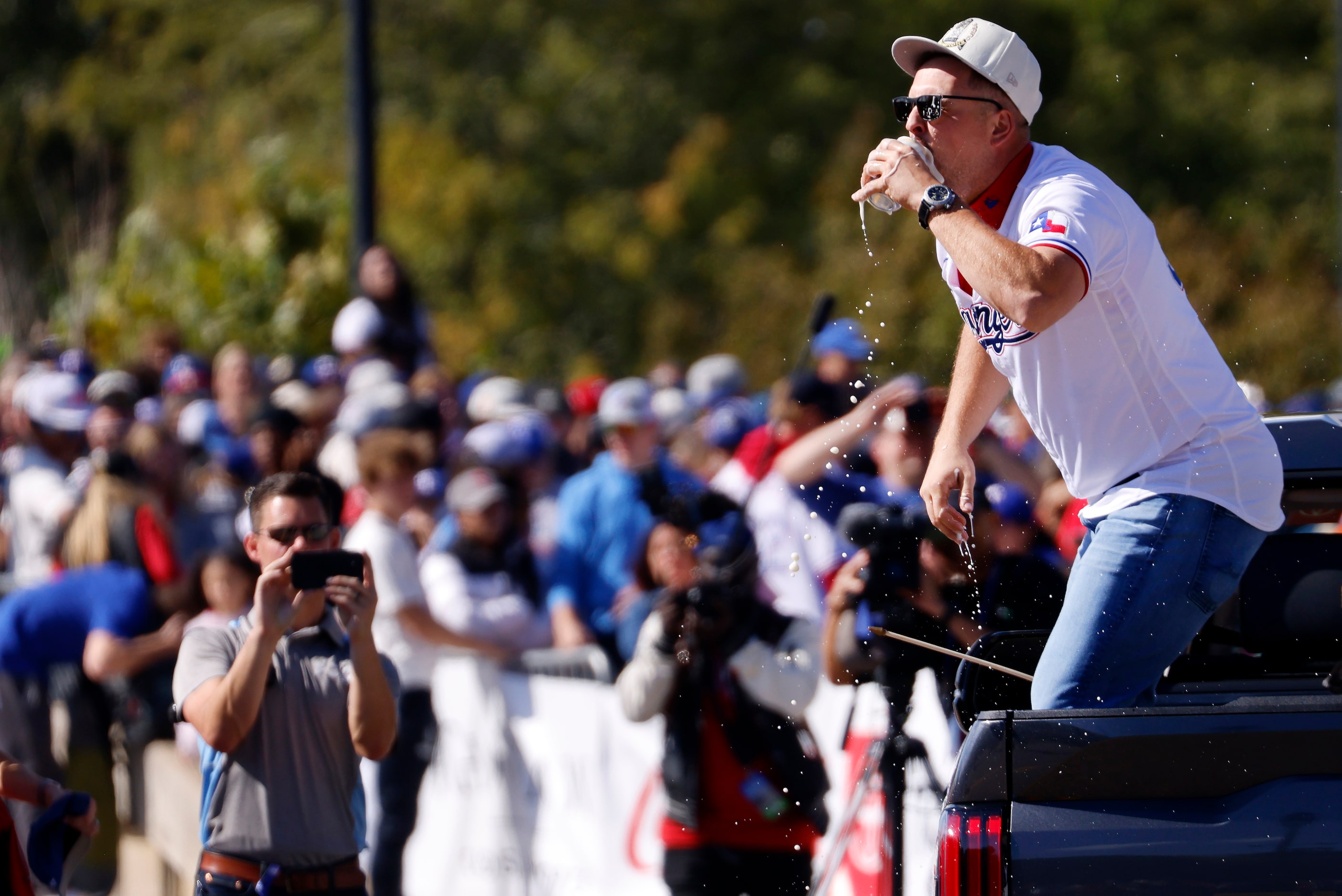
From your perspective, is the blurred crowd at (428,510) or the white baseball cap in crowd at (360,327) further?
the white baseball cap in crowd at (360,327)

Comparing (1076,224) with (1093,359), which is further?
(1093,359)

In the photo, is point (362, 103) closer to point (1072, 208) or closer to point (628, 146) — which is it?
point (1072, 208)

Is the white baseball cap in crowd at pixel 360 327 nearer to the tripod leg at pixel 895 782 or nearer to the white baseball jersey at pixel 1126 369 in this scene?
the tripod leg at pixel 895 782

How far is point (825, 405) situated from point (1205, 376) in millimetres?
3155

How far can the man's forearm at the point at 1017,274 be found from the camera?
3240 millimetres

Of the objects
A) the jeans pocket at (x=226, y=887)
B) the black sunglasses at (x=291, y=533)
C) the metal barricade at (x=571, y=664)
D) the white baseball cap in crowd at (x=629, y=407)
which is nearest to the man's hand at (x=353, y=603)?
the black sunglasses at (x=291, y=533)

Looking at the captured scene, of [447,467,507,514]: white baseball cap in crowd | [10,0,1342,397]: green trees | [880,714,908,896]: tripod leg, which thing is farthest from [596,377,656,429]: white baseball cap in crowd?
[10,0,1342,397]: green trees

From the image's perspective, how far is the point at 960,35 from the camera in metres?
3.60

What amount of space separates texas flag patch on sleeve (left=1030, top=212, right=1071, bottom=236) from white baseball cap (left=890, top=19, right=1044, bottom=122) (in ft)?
1.12

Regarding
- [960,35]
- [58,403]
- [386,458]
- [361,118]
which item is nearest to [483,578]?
[386,458]

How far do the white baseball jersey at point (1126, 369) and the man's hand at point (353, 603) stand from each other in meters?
1.67

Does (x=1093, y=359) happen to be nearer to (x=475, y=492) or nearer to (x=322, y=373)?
(x=475, y=492)

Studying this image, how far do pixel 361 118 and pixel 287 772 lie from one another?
6419 mm

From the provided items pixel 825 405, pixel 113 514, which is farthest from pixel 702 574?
pixel 113 514
